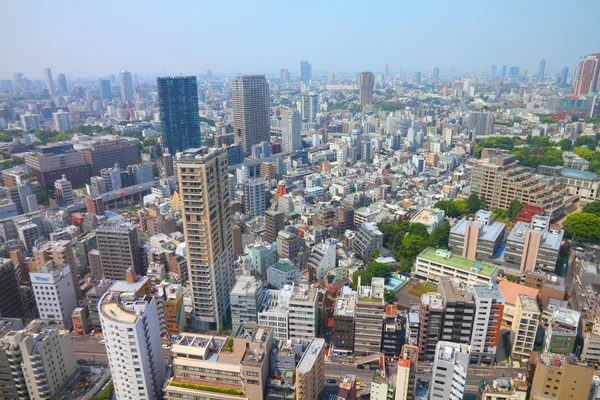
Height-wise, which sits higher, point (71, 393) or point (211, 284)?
point (211, 284)

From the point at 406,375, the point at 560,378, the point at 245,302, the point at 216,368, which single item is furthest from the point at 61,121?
the point at 560,378

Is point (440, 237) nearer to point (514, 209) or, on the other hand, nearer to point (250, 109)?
point (514, 209)

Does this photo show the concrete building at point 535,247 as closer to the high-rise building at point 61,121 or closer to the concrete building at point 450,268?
the concrete building at point 450,268

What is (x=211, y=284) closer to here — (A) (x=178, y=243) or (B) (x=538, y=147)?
(A) (x=178, y=243)

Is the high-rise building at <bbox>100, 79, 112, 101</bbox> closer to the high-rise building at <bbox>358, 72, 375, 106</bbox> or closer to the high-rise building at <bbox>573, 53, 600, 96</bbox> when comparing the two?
the high-rise building at <bbox>358, 72, 375, 106</bbox>

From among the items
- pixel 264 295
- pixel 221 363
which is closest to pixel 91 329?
pixel 264 295
